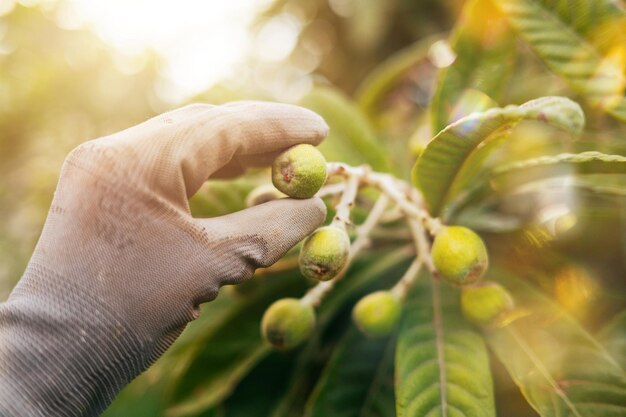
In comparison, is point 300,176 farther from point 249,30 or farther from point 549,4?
point 249,30

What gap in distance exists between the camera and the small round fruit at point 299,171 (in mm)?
959

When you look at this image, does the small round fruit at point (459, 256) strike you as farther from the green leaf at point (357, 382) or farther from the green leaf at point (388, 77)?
the green leaf at point (388, 77)

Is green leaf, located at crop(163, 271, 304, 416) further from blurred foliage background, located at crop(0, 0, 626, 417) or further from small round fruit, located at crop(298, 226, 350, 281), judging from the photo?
small round fruit, located at crop(298, 226, 350, 281)

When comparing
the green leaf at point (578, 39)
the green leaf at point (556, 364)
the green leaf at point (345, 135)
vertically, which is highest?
the green leaf at point (578, 39)

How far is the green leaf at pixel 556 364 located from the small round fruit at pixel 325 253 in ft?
1.53

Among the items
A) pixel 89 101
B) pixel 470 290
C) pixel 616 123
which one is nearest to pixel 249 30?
pixel 89 101

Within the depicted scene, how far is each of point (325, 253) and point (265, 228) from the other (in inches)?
4.5

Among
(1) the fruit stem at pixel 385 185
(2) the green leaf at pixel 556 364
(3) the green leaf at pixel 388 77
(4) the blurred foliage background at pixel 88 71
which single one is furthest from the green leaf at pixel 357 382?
(4) the blurred foliage background at pixel 88 71

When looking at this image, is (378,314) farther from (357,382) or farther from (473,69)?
(473,69)

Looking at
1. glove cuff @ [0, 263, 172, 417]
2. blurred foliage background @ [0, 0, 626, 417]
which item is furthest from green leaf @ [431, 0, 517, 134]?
glove cuff @ [0, 263, 172, 417]

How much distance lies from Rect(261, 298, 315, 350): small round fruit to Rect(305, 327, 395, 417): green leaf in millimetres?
219

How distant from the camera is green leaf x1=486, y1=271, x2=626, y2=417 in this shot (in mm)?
1077

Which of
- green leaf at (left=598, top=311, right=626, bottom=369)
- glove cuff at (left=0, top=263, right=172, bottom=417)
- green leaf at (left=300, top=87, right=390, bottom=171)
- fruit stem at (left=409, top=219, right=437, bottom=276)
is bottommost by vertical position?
glove cuff at (left=0, top=263, right=172, bottom=417)

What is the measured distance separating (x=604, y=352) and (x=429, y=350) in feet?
1.20
